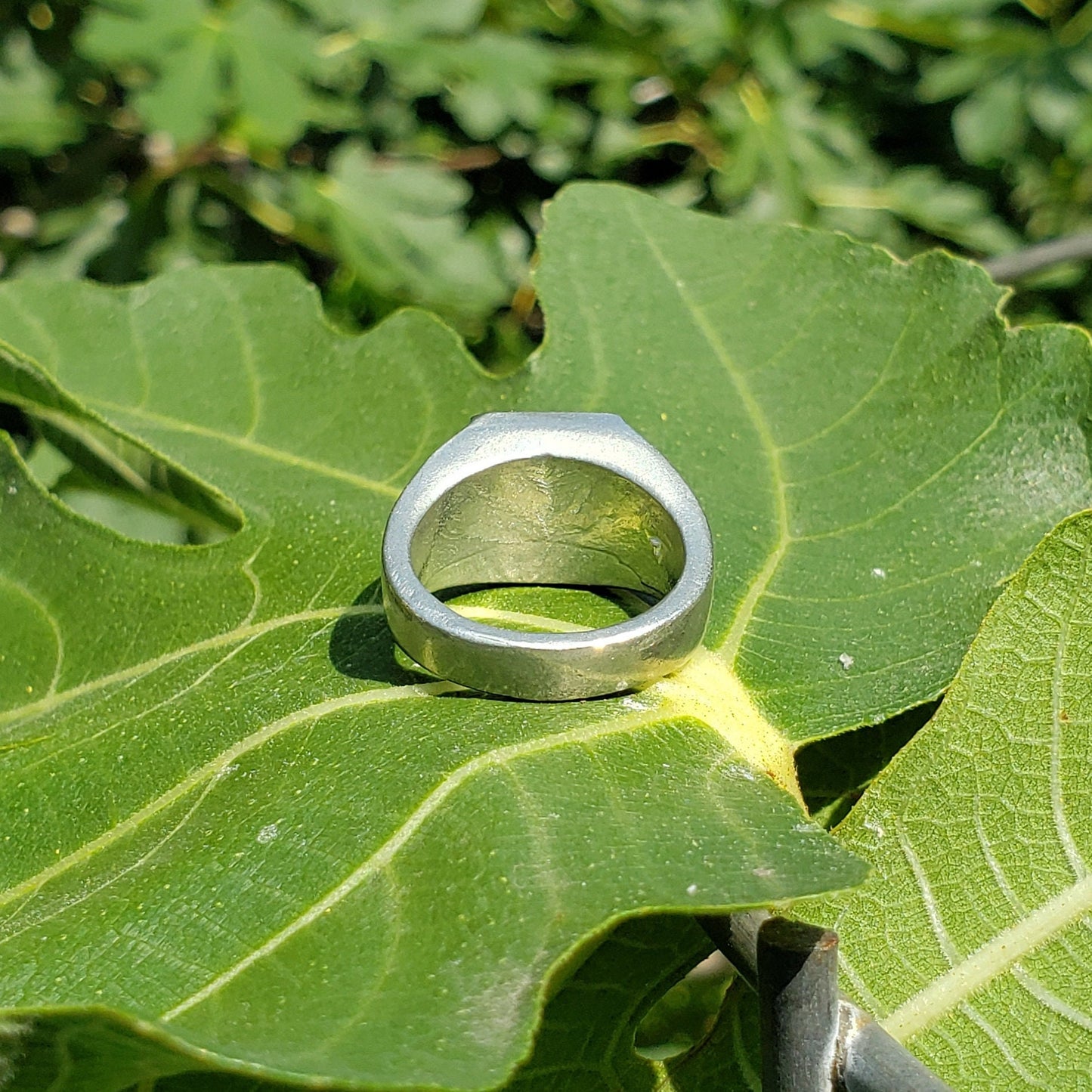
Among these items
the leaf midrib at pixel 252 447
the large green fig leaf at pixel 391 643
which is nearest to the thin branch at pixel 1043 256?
the large green fig leaf at pixel 391 643

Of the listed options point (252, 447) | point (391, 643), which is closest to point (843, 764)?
point (391, 643)

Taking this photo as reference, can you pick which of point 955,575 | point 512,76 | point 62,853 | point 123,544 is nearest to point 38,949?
point 62,853

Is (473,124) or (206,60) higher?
(206,60)

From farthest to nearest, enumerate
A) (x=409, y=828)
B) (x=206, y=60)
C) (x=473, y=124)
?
(x=473, y=124), (x=206, y=60), (x=409, y=828)

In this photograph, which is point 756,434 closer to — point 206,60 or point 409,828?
point 409,828

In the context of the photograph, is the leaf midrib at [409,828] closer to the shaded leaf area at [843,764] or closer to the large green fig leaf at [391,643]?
the large green fig leaf at [391,643]

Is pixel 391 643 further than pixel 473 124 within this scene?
No
